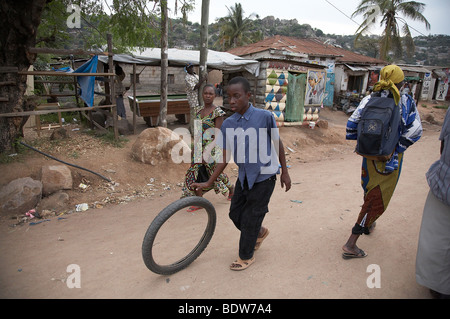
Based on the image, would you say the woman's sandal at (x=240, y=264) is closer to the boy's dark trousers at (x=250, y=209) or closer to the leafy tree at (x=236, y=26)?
the boy's dark trousers at (x=250, y=209)

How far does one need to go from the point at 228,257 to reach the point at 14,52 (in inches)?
227

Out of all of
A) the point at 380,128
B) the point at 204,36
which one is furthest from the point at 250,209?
the point at 204,36

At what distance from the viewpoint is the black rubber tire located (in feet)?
7.40

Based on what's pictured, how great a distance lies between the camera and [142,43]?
7.68m

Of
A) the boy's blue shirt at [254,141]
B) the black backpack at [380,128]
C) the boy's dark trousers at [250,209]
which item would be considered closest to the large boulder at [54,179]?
the boy's dark trousers at [250,209]

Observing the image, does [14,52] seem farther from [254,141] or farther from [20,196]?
[254,141]

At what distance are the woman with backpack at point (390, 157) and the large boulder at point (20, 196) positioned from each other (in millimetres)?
4544

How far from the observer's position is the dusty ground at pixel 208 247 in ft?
7.66

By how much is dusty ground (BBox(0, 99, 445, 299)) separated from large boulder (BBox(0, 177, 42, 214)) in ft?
0.52

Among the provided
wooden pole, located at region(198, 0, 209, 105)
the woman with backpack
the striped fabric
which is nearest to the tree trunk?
wooden pole, located at region(198, 0, 209, 105)

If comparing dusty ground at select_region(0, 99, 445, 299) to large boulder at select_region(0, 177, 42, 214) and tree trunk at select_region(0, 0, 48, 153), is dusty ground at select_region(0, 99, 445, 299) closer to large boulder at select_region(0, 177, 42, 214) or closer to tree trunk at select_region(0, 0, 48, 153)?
large boulder at select_region(0, 177, 42, 214)

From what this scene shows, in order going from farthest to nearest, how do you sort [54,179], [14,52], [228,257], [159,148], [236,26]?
[236,26], [159,148], [14,52], [54,179], [228,257]

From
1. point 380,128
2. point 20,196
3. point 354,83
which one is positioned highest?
point 354,83

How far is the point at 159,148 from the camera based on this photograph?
615 cm
